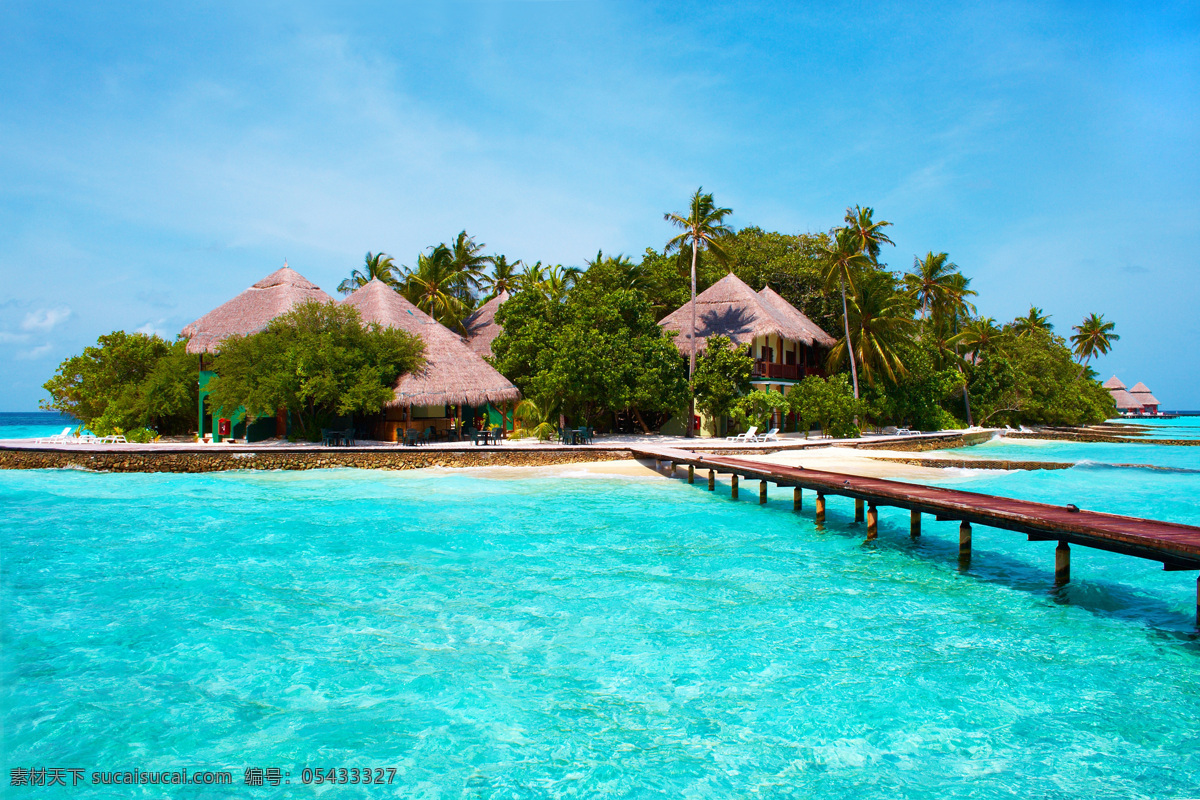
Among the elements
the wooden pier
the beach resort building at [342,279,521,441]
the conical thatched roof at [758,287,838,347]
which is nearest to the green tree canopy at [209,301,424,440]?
the beach resort building at [342,279,521,441]

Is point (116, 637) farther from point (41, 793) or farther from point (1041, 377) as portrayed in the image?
point (1041, 377)

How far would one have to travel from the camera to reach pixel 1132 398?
3046 inches

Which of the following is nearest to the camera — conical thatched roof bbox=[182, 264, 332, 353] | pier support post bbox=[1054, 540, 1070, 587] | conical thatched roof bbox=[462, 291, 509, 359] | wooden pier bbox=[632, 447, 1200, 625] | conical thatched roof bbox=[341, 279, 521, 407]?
wooden pier bbox=[632, 447, 1200, 625]

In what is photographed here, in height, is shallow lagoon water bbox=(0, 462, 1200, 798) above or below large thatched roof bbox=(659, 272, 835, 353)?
below

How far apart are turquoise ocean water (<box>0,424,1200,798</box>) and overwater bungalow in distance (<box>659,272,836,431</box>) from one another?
636 inches

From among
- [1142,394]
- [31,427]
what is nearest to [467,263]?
[31,427]

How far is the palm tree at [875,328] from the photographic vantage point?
30.0 meters

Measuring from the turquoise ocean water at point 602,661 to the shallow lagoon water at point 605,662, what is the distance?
3 cm

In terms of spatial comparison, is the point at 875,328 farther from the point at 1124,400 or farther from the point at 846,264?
the point at 1124,400

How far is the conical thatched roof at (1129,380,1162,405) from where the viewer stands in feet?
262

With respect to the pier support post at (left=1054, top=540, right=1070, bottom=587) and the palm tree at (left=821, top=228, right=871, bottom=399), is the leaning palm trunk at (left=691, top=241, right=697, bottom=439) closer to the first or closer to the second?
the palm tree at (left=821, top=228, right=871, bottom=399)

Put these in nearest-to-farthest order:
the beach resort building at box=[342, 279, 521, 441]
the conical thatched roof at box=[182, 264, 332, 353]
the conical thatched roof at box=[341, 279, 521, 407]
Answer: the conical thatched roof at box=[341, 279, 521, 407] < the beach resort building at box=[342, 279, 521, 441] < the conical thatched roof at box=[182, 264, 332, 353]

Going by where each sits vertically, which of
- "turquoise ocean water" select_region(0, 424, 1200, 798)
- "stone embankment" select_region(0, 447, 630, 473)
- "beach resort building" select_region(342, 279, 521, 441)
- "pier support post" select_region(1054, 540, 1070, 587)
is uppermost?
"beach resort building" select_region(342, 279, 521, 441)

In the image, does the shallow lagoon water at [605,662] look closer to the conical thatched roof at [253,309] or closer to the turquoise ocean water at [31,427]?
the conical thatched roof at [253,309]
